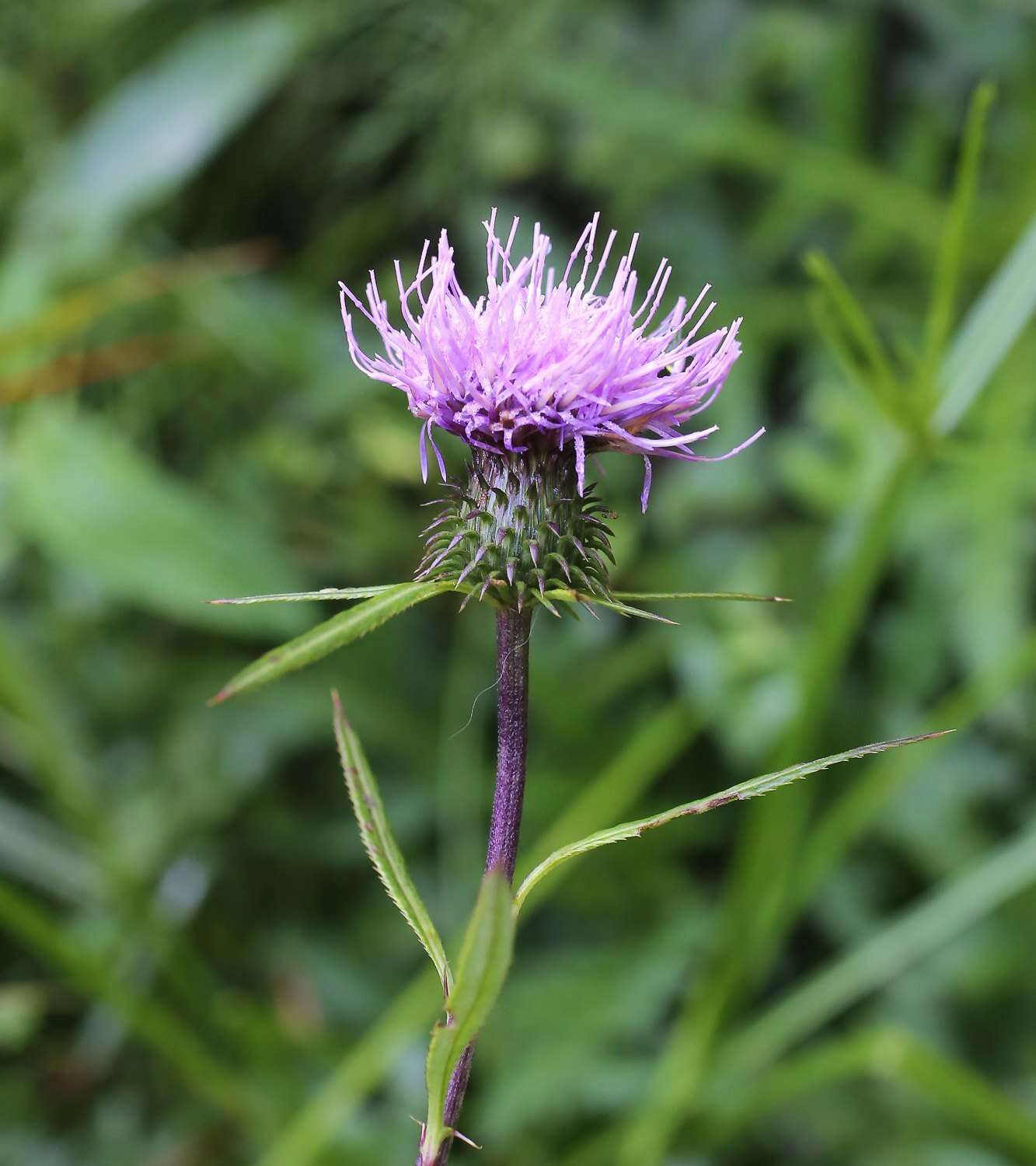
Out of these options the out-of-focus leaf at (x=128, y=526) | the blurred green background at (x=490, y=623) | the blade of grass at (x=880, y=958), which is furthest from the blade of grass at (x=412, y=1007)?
the out-of-focus leaf at (x=128, y=526)

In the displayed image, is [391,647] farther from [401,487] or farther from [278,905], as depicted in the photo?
[278,905]

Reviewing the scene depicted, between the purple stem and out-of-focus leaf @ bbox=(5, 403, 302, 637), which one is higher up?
the purple stem

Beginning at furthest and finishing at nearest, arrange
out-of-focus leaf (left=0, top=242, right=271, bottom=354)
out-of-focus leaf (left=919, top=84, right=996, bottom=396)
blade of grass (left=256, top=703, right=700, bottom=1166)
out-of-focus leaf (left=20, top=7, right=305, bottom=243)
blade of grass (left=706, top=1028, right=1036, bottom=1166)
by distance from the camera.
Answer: out-of-focus leaf (left=20, top=7, right=305, bottom=243), out-of-focus leaf (left=0, top=242, right=271, bottom=354), blade of grass (left=256, top=703, right=700, bottom=1166), blade of grass (left=706, top=1028, right=1036, bottom=1166), out-of-focus leaf (left=919, top=84, right=996, bottom=396)

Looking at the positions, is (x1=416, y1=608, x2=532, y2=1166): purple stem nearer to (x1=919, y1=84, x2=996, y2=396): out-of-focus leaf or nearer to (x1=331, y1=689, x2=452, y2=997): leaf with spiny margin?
(x1=331, y1=689, x2=452, y2=997): leaf with spiny margin

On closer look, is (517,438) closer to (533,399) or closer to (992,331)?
(533,399)

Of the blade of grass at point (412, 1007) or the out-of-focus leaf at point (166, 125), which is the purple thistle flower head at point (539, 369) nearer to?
the blade of grass at point (412, 1007)

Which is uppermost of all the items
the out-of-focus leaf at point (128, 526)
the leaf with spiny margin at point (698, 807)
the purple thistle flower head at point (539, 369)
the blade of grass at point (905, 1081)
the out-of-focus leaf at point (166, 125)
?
the out-of-focus leaf at point (166, 125)

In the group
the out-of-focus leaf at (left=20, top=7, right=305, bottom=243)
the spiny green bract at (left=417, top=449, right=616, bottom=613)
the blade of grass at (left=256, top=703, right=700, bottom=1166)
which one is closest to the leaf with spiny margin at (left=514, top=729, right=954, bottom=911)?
Answer: the spiny green bract at (left=417, top=449, right=616, bottom=613)
